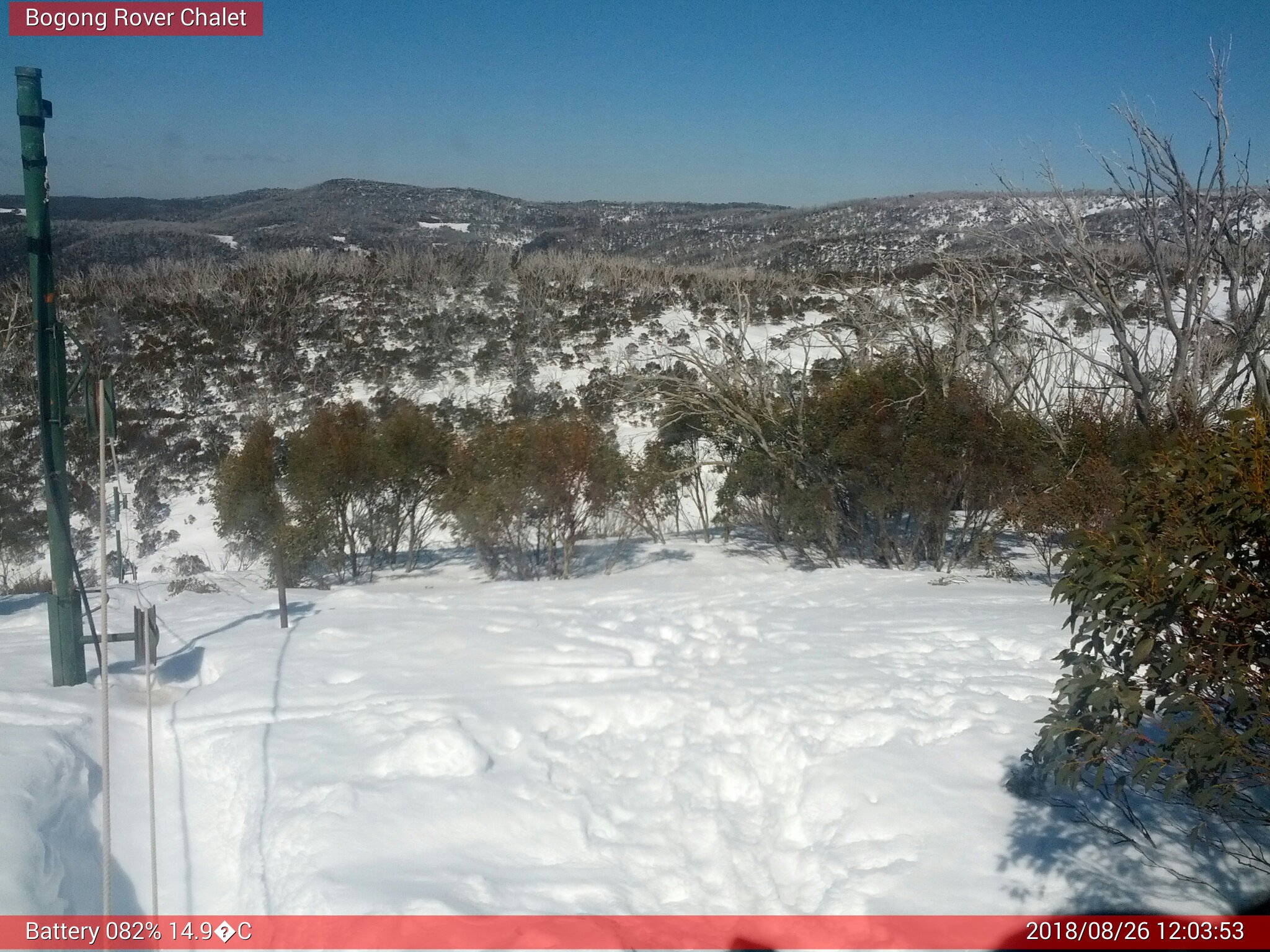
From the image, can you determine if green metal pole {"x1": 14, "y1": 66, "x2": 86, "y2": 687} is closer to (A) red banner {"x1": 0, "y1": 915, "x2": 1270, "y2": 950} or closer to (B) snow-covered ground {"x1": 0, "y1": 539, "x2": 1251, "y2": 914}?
(B) snow-covered ground {"x1": 0, "y1": 539, "x2": 1251, "y2": 914}

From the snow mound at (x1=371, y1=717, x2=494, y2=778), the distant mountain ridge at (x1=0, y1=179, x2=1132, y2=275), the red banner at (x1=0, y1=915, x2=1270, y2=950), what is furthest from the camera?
the distant mountain ridge at (x1=0, y1=179, x2=1132, y2=275)

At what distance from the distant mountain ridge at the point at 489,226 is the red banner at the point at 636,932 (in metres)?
32.1

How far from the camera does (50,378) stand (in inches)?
225

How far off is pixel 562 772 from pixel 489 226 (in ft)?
186

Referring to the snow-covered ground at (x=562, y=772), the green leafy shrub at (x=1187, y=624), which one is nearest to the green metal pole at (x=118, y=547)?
the snow-covered ground at (x=562, y=772)

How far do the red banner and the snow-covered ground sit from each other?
0.10m

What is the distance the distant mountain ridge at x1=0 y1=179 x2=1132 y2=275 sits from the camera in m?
42.5

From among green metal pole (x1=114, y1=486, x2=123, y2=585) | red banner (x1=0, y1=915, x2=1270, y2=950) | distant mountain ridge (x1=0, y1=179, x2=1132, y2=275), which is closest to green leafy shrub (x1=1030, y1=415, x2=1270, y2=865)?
red banner (x1=0, y1=915, x2=1270, y2=950)

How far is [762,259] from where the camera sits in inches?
1735

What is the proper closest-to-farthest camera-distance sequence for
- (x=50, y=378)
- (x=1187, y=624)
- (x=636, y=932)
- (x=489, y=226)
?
(x=1187, y=624), (x=636, y=932), (x=50, y=378), (x=489, y=226)

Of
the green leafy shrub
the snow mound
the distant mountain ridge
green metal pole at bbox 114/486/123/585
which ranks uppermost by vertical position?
the distant mountain ridge

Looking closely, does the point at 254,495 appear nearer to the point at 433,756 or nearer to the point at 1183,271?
the point at 433,756

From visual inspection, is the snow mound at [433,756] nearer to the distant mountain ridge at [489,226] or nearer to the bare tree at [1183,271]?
the bare tree at [1183,271]

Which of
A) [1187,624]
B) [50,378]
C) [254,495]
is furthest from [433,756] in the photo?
[254,495]
